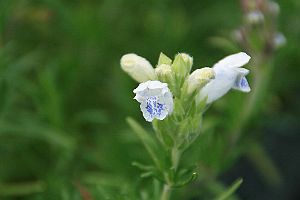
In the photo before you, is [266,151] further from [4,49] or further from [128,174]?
[4,49]

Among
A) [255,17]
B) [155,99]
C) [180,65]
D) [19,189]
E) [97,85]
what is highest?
[97,85]

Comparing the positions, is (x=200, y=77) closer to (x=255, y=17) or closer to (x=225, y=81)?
(x=225, y=81)

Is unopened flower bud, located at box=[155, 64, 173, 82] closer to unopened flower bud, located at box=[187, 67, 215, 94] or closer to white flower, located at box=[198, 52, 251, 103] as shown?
unopened flower bud, located at box=[187, 67, 215, 94]

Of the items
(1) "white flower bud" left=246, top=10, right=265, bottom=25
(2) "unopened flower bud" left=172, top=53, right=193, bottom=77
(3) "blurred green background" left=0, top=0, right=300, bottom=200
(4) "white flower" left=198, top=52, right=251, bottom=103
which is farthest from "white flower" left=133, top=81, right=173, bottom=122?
(1) "white flower bud" left=246, top=10, right=265, bottom=25

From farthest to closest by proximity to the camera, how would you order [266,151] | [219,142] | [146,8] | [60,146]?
[146,8] → [266,151] → [60,146] → [219,142]

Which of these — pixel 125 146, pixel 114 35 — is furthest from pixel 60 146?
pixel 114 35

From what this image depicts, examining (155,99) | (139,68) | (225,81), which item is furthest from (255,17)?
(155,99)

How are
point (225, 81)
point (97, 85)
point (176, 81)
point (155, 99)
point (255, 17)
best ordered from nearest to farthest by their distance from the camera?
point (155, 99) < point (176, 81) < point (225, 81) < point (255, 17) < point (97, 85)
